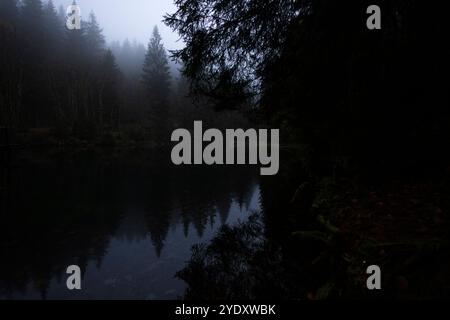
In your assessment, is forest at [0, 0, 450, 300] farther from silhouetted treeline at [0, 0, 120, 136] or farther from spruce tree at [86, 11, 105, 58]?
spruce tree at [86, 11, 105, 58]

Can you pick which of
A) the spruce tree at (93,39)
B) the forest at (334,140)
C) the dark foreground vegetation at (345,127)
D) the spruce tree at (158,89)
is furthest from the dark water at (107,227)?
the spruce tree at (93,39)

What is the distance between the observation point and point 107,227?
31.2 feet

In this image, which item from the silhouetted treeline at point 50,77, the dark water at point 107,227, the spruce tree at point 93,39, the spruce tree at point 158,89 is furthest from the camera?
the spruce tree at point 93,39

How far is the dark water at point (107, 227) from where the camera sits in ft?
20.3

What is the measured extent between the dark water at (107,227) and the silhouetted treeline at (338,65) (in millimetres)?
4313

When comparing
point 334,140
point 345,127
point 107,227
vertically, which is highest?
point 345,127

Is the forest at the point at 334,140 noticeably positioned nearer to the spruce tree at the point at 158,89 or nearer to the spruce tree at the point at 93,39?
the spruce tree at the point at 158,89

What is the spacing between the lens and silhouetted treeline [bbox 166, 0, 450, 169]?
5.07m

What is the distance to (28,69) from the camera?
1542 inches

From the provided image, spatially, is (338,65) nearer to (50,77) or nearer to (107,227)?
(107,227)

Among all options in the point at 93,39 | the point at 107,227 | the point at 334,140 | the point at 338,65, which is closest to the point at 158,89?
the point at 93,39

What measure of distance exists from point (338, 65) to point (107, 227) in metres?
7.76
